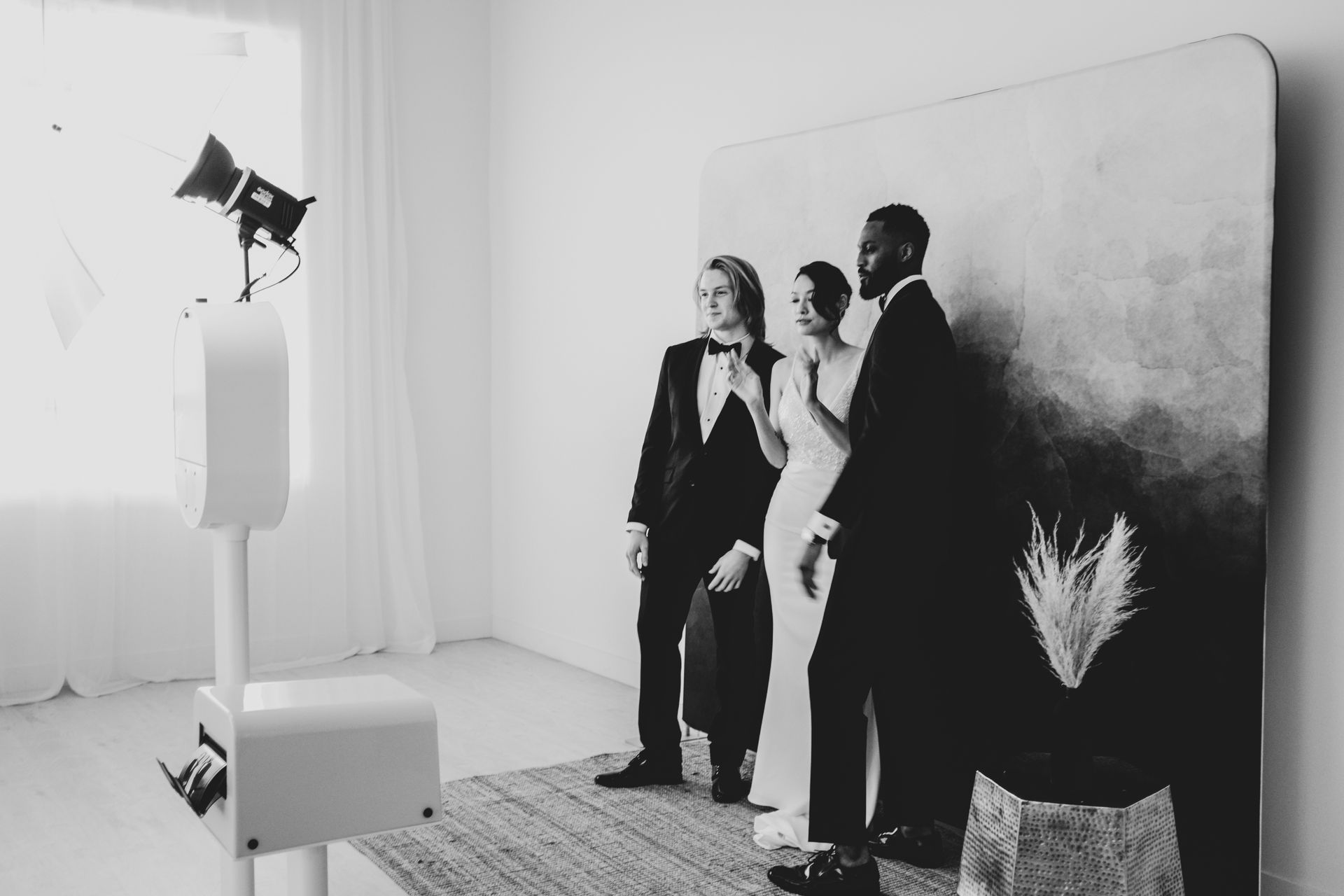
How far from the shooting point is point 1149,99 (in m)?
2.58

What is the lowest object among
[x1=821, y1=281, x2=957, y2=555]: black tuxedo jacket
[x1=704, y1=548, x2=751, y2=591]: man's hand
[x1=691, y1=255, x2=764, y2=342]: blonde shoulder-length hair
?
[x1=704, y1=548, x2=751, y2=591]: man's hand

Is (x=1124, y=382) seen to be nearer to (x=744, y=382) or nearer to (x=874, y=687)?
(x=874, y=687)

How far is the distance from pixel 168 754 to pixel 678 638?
171 centimetres

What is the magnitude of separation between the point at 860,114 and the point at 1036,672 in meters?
1.70

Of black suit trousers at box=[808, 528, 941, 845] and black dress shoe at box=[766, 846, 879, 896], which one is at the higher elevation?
black suit trousers at box=[808, 528, 941, 845]

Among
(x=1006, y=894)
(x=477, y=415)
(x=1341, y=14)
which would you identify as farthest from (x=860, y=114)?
(x=477, y=415)

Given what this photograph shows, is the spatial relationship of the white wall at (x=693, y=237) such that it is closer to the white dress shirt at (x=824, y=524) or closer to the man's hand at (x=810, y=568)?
the white dress shirt at (x=824, y=524)

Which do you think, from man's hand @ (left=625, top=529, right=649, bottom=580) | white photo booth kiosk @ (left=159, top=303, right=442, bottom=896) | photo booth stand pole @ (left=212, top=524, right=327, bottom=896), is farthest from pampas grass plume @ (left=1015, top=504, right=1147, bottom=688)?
photo booth stand pole @ (left=212, top=524, right=327, bottom=896)

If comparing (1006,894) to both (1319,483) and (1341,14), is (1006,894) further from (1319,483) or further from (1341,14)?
(1341,14)

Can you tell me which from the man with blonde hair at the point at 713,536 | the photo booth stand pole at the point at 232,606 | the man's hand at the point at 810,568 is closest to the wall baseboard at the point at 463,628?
the man with blonde hair at the point at 713,536

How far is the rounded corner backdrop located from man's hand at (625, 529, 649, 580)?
867 millimetres

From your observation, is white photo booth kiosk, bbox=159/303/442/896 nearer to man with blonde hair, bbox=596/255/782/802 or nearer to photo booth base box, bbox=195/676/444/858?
photo booth base box, bbox=195/676/444/858

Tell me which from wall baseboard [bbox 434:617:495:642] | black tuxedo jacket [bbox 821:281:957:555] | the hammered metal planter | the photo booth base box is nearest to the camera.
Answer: the photo booth base box

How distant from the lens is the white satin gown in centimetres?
300
